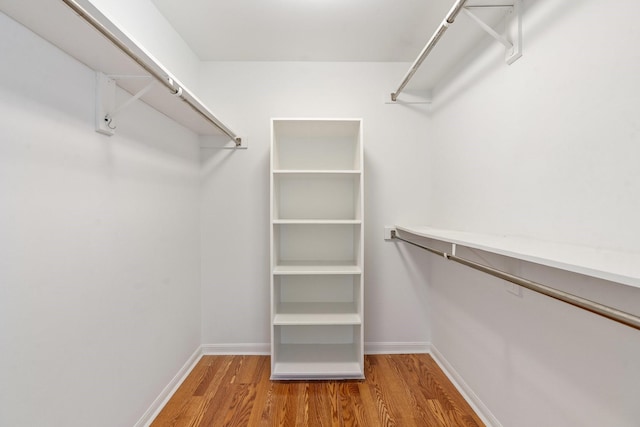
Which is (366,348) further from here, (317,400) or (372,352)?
(317,400)

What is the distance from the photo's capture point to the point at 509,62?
4.67ft

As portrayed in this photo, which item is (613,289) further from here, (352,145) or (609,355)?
(352,145)

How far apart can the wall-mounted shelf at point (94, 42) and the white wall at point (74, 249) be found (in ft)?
0.17

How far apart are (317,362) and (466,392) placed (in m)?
0.94

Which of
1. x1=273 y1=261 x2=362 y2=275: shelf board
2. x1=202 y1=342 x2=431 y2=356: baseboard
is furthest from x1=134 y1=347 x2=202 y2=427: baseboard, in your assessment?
Answer: x1=273 y1=261 x2=362 y2=275: shelf board

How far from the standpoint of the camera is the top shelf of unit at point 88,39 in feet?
2.84

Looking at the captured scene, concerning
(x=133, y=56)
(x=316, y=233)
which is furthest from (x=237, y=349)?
(x=133, y=56)

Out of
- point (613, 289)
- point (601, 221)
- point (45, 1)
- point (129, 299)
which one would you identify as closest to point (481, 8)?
point (601, 221)

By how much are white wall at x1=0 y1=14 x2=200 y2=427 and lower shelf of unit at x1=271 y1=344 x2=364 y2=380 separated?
732 mm

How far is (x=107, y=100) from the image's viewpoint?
1.31 m

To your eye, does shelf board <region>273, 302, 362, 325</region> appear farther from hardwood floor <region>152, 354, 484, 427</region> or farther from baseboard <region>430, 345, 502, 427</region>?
baseboard <region>430, 345, 502, 427</region>

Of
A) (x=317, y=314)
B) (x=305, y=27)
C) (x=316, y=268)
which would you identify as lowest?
(x=317, y=314)

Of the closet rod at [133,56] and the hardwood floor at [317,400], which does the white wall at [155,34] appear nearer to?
the closet rod at [133,56]

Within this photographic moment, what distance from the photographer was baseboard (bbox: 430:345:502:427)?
159 cm
